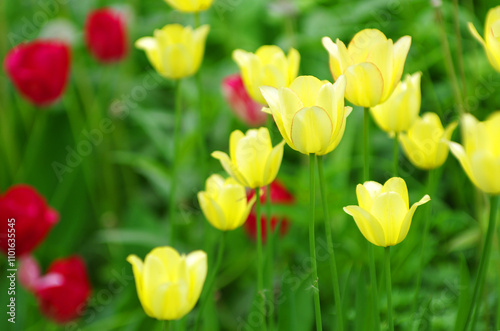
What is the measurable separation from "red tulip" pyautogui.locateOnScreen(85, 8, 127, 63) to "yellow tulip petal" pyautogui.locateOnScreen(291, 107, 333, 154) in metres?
→ 1.08

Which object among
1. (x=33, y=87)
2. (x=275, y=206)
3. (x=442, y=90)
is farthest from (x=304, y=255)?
(x=33, y=87)

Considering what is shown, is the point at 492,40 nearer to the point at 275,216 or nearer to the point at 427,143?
the point at 427,143

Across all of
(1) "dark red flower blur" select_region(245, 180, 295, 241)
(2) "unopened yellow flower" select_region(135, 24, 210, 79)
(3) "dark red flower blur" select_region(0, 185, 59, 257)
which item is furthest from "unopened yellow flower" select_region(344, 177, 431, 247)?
(3) "dark red flower blur" select_region(0, 185, 59, 257)

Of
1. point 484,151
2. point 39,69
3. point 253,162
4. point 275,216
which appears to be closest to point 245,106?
point 275,216

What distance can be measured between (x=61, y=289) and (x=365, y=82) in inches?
28.0

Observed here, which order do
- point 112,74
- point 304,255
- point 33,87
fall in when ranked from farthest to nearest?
point 112,74
point 33,87
point 304,255

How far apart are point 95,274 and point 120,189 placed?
0.88 ft

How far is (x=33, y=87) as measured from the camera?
1.34 metres

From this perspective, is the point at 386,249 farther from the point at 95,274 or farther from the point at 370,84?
the point at 95,274

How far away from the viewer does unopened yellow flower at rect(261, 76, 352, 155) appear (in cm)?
53

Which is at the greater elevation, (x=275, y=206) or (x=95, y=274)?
(x=275, y=206)

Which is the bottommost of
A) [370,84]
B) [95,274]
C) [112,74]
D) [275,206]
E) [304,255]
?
[95,274]

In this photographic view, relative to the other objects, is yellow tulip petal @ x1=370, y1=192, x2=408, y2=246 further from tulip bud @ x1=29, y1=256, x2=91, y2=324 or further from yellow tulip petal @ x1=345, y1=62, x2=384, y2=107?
tulip bud @ x1=29, y1=256, x2=91, y2=324

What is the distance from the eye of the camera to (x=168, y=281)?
0.60 meters
